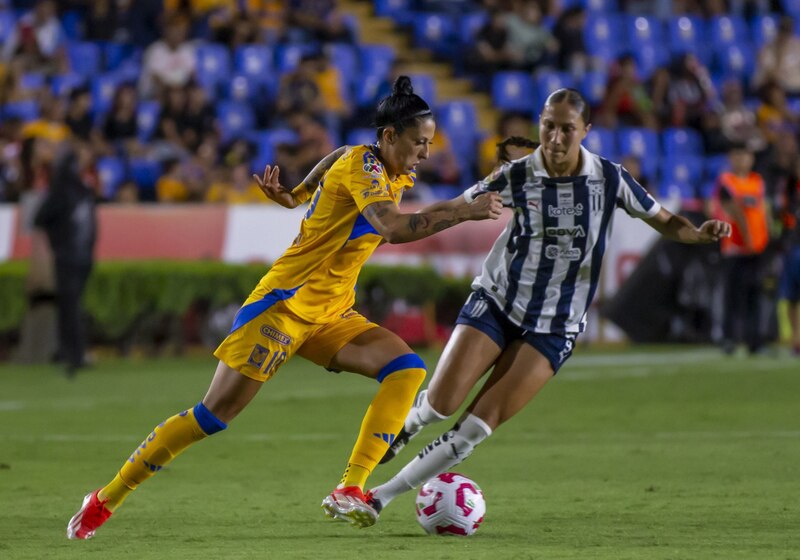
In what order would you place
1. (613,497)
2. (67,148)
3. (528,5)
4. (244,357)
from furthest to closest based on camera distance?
(528,5) < (67,148) < (613,497) < (244,357)

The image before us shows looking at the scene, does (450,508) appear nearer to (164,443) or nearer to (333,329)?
(333,329)

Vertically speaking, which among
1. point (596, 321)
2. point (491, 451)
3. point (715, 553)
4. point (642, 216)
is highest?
point (642, 216)

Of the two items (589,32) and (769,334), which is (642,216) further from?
(589,32)

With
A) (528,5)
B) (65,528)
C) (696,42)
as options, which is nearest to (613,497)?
(65,528)

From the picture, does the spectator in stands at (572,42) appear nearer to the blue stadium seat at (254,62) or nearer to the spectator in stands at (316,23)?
the spectator in stands at (316,23)

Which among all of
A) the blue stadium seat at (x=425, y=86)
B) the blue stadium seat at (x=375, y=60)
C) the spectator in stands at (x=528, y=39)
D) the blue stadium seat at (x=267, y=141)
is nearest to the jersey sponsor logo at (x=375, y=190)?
the blue stadium seat at (x=267, y=141)

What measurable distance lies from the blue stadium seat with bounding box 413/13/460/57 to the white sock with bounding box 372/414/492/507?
54.7 ft

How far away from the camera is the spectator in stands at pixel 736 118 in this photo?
20703mm

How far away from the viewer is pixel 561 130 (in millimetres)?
7004

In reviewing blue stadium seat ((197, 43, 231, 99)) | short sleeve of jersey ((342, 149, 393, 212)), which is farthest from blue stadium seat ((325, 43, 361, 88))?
short sleeve of jersey ((342, 149, 393, 212))

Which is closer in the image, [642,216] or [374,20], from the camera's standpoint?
[642,216]

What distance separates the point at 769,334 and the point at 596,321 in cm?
204

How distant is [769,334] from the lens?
18.3 meters

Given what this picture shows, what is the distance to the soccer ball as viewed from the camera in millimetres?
6680
